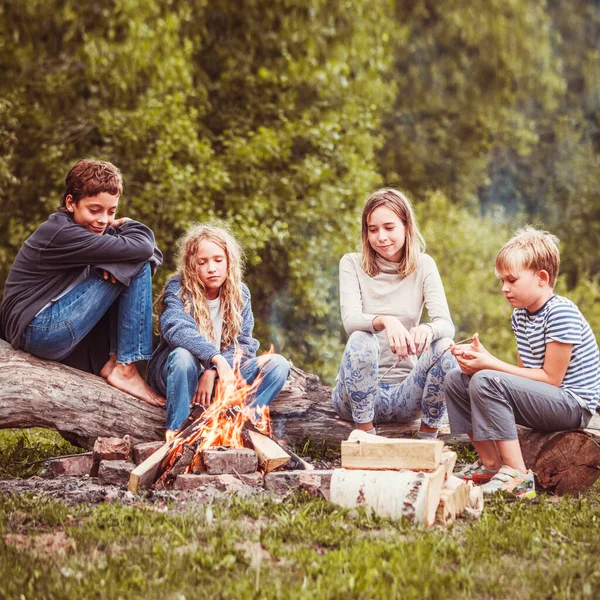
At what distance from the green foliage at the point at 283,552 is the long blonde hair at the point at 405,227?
1.66 metres

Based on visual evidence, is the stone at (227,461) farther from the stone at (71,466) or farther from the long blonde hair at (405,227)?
the long blonde hair at (405,227)

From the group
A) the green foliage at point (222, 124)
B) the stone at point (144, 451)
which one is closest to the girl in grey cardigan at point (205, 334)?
the stone at point (144, 451)

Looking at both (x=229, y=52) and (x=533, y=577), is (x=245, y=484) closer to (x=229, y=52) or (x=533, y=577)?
(x=533, y=577)

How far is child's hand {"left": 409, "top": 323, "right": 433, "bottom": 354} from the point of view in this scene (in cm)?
427

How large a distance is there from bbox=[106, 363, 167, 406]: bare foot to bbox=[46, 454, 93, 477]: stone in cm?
44

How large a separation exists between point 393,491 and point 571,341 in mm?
1294

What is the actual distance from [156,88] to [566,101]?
33.7 ft

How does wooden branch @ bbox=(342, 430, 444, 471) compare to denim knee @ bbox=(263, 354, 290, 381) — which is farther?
denim knee @ bbox=(263, 354, 290, 381)

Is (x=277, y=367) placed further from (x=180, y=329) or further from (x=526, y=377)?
(x=526, y=377)

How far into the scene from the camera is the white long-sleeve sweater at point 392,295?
15.5 ft

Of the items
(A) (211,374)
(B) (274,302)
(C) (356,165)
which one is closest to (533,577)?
(A) (211,374)

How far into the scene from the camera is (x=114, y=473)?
402 centimetres

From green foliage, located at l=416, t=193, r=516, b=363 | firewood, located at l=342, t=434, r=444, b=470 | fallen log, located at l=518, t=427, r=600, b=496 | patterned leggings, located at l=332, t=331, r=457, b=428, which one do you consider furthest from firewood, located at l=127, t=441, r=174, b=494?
green foliage, located at l=416, t=193, r=516, b=363

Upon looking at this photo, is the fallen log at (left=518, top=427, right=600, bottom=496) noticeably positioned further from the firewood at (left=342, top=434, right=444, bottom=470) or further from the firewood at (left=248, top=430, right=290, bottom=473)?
the firewood at (left=248, top=430, right=290, bottom=473)
